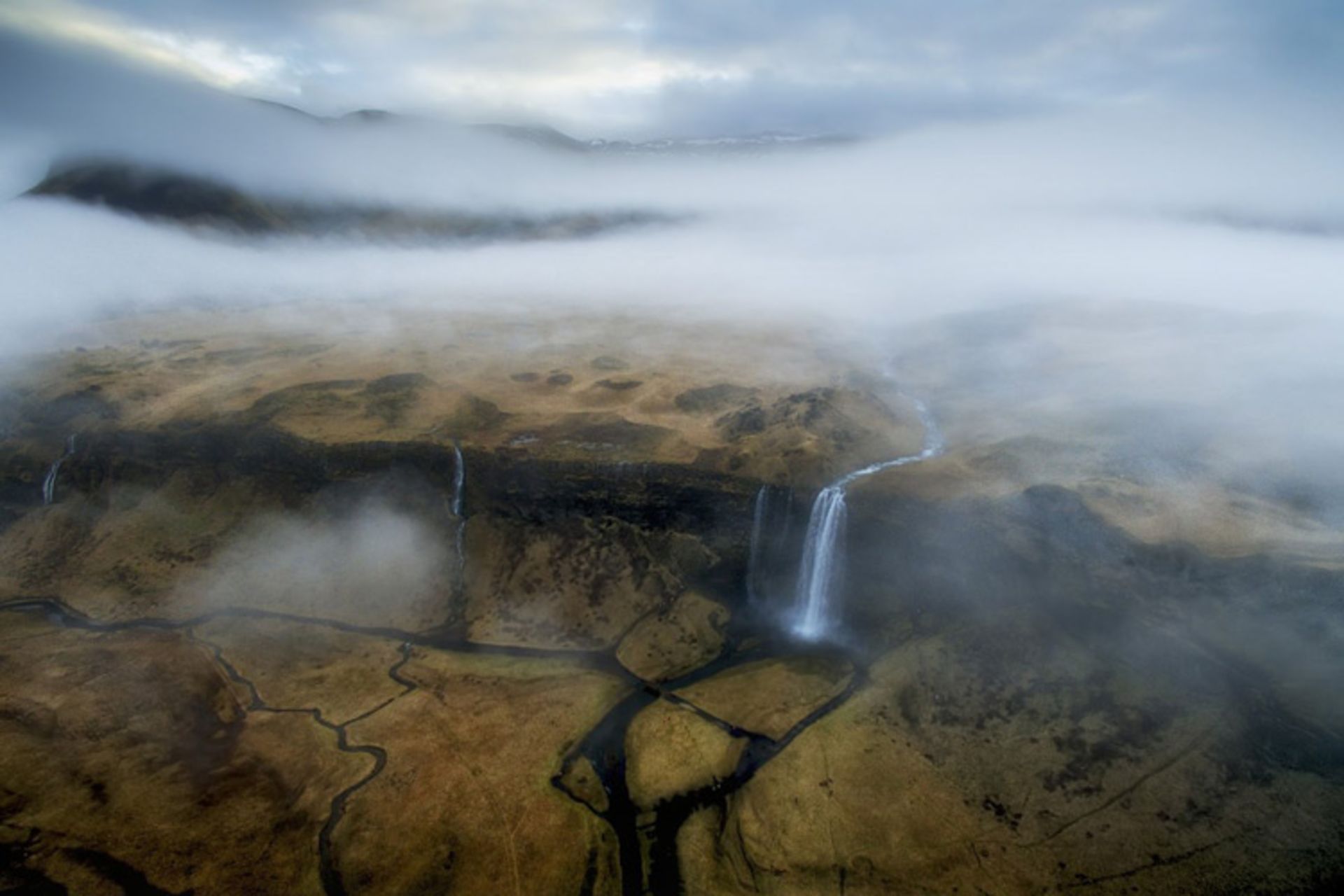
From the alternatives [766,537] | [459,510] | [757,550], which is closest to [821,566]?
[766,537]

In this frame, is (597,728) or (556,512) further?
(556,512)

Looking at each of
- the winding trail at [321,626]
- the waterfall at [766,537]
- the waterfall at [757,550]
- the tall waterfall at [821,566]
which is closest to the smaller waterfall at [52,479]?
the winding trail at [321,626]

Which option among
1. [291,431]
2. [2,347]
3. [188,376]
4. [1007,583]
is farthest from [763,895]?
[2,347]

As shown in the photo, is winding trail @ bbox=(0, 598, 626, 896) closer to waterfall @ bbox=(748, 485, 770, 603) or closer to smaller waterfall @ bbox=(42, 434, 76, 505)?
waterfall @ bbox=(748, 485, 770, 603)

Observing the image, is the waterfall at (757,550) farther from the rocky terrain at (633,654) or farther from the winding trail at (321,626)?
the winding trail at (321,626)

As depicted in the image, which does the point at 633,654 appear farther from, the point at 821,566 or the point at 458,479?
the point at 458,479

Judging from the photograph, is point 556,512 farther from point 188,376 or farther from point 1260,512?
point 188,376

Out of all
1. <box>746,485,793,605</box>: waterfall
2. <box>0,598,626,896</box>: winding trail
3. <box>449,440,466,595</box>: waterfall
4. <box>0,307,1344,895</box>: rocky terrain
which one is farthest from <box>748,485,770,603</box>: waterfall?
<box>449,440,466,595</box>: waterfall
